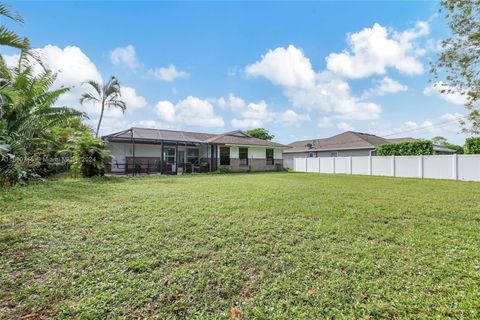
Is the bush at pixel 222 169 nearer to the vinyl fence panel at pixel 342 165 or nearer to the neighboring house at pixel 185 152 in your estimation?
the neighboring house at pixel 185 152

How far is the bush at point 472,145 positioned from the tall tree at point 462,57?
6.75 meters

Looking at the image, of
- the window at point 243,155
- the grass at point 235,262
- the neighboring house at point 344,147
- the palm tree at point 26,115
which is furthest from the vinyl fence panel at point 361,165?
the palm tree at point 26,115

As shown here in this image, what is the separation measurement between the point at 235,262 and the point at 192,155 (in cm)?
1971

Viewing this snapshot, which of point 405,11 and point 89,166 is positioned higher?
point 405,11

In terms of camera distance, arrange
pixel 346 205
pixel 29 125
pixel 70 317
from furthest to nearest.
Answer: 1. pixel 29 125
2. pixel 346 205
3. pixel 70 317

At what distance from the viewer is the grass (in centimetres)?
256

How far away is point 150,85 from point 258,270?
1716cm

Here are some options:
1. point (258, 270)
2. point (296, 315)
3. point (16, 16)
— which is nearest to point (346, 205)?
point (258, 270)

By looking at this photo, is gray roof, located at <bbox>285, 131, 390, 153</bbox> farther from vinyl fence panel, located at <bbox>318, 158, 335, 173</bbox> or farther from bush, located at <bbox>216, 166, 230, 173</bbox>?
bush, located at <bbox>216, 166, 230, 173</bbox>

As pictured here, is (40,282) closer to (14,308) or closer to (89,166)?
(14,308)

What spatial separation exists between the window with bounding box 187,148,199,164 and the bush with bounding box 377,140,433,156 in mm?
16627

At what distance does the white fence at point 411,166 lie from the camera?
13.5 meters

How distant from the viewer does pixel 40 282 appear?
2.88m

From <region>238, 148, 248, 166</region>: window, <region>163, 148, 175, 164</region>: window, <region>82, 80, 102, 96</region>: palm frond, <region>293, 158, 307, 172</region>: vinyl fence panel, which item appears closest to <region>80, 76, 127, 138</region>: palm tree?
<region>82, 80, 102, 96</region>: palm frond
